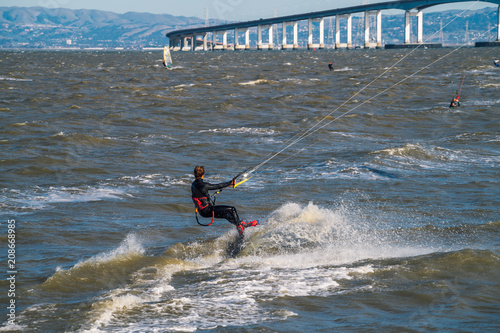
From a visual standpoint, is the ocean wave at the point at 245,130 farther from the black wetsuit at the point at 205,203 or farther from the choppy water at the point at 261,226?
the black wetsuit at the point at 205,203

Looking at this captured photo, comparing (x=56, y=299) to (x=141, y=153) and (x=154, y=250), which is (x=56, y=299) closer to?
(x=154, y=250)

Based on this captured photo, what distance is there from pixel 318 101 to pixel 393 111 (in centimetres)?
677

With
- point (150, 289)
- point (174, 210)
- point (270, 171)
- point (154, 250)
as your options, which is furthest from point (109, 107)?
point (150, 289)

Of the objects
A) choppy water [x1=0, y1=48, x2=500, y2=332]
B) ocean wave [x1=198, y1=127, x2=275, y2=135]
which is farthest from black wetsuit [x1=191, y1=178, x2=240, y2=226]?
ocean wave [x1=198, y1=127, x2=275, y2=135]

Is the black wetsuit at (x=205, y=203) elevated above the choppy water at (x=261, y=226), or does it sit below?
above

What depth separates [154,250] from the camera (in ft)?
36.7

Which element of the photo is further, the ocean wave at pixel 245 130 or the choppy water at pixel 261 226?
the ocean wave at pixel 245 130

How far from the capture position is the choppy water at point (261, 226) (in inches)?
324

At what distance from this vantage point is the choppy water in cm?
823

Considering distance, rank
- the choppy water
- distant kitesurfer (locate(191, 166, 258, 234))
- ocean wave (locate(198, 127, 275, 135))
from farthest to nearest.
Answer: ocean wave (locate(198, 127, 275, 135)) → distant kitesurfer (locate(191, 166, 258, 234)) → the choppy water

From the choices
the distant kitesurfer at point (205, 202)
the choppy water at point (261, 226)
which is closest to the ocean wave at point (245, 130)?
the choppy water at point (261, 226)

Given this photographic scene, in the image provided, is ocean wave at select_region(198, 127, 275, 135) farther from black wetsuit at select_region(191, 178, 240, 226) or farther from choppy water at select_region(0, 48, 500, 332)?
→ black wetsuit at select_region(191, 178, 240, 226)

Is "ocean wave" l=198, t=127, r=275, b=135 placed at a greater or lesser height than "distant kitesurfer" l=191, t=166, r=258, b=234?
lesser

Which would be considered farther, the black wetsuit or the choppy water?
A: the black wetsuit
